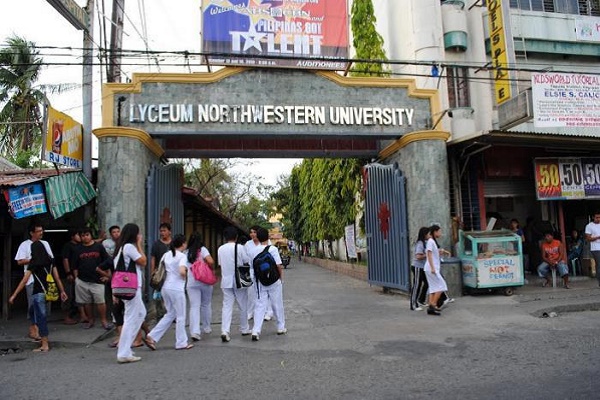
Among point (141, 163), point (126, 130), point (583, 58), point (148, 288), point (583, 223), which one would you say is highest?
point (583, 58)

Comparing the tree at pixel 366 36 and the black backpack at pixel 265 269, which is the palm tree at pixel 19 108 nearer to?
the tree at pixel 366 36

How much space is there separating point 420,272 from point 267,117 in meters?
4.68

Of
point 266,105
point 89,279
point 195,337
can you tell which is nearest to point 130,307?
point 195,337

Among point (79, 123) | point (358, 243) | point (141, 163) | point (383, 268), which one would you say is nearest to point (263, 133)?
point (141, 163)

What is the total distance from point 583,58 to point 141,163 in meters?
14.0

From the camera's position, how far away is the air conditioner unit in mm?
14523

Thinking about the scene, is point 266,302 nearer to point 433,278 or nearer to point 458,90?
point 433,278

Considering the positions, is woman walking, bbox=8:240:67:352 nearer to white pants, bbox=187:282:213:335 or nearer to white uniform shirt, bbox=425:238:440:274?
white pants, bbox=187:282:213:335

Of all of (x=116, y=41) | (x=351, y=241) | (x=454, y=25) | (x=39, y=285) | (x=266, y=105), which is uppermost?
(x=454, y=25)

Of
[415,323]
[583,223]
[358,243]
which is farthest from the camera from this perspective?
[358,243]

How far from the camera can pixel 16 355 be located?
22.6 ft

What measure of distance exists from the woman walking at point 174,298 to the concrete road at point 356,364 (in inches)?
8.2

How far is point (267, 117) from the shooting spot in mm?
10891

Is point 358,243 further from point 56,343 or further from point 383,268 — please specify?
point 56,343
